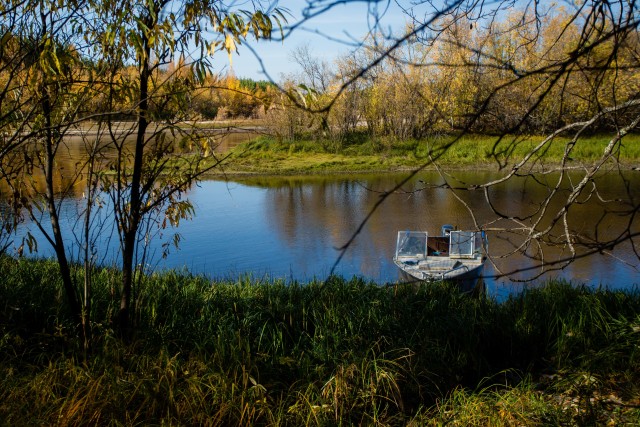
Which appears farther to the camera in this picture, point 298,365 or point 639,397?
point 298,365

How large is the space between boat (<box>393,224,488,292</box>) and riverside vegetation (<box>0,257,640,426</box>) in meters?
2.95

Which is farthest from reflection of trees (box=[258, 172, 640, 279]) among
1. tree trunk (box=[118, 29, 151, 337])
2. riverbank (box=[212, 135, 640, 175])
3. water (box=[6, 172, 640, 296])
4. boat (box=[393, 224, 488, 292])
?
tree trunk (box=[118, 29, 151, 337])

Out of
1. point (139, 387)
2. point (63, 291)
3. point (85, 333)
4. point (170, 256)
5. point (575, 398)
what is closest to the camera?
point (139, 387)

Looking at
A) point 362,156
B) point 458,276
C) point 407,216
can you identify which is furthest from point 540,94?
point 362,156

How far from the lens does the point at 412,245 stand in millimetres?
11344

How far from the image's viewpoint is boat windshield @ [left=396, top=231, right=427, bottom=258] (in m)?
11.1

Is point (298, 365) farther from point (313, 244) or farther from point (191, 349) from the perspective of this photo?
point (313, 244)

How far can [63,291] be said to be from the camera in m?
5.70

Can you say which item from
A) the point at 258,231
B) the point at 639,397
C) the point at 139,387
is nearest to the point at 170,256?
the point at 258,231

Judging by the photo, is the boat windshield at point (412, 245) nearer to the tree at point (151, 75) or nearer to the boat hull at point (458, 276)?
the boat hull at point (458, 276)

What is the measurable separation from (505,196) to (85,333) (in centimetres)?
1587

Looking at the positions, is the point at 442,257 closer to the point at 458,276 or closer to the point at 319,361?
the point at 458,276

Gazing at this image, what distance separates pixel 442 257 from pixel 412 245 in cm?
60

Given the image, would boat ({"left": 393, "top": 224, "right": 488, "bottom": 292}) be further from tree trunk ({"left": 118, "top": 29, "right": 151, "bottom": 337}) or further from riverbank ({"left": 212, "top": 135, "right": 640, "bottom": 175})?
riverbank ({"left": 212, "top": 135, "right": 640, "bottom": 175})
